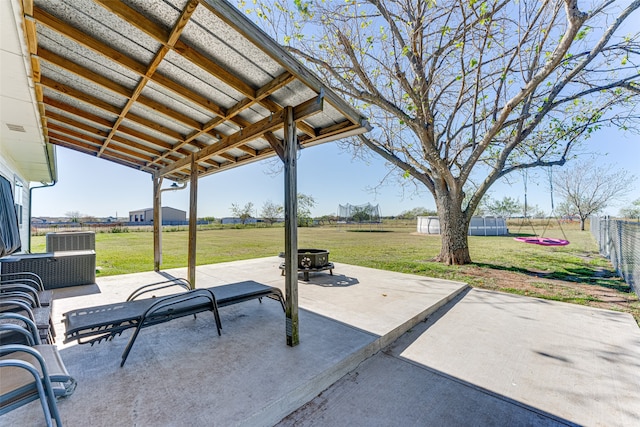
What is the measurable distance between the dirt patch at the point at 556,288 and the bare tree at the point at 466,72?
145cm

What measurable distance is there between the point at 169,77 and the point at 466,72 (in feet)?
21.8

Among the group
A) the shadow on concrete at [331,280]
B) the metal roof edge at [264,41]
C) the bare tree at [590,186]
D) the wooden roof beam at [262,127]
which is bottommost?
the shadow on concrete at [331,280]

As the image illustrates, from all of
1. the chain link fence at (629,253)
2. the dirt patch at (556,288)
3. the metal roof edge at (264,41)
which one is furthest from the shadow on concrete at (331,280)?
the chain link fence at (629,253)

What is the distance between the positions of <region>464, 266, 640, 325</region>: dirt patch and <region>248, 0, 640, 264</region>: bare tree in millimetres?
1450

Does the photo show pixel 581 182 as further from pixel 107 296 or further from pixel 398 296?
pixel 107 296

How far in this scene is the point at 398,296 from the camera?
179 inches

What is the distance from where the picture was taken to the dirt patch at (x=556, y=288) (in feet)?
14.9

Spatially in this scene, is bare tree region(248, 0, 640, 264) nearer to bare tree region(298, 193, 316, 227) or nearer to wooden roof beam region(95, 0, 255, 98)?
wooden roof beam region(95, 0, 255, 98)

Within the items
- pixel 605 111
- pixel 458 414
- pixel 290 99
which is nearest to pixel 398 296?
pixel 458 414

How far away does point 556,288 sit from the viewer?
17.9 feet

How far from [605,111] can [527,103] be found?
235 centimetres

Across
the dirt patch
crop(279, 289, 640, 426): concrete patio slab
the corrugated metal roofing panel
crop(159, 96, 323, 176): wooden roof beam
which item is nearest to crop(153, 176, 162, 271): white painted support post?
crop(159, 96, 323, 176): wooden roof beam

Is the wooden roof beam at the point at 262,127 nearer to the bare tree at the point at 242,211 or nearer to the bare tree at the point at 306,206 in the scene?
the bare tree at the point at 306,206

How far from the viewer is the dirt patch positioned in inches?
178
